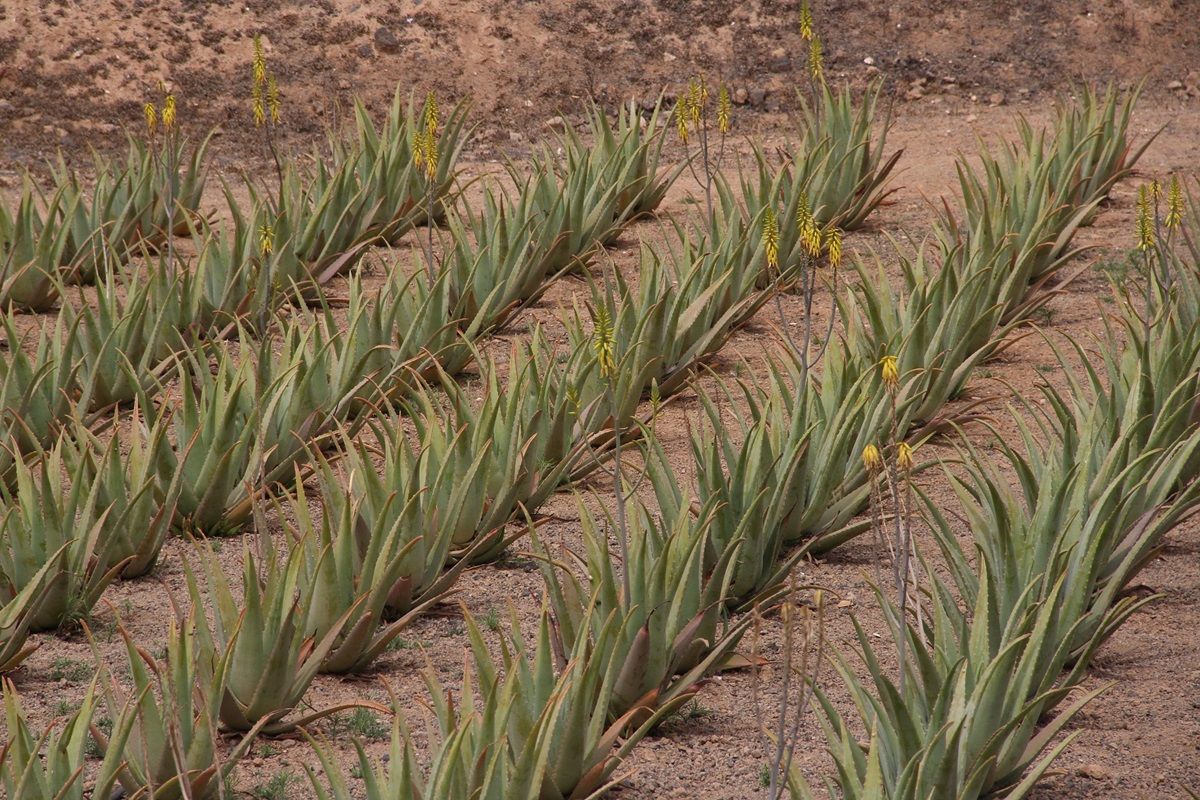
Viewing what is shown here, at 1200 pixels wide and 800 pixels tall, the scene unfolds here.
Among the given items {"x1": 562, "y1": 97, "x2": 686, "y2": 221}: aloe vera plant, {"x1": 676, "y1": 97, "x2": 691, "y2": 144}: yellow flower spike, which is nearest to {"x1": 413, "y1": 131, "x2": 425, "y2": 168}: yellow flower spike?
{"x1": 676, "y1": 97, "x2": 691, "y2": 144}: yellow flower spike

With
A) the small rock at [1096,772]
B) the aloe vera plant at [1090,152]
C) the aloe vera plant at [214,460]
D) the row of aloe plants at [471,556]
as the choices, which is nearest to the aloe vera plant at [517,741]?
the row of aloe plants at [471,556]

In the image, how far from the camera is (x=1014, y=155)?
708 cm

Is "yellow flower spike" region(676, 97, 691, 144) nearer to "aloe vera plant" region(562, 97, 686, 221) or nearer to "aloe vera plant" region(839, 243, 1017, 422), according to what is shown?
"aloe vera plant" region(839, 243, 1017, 422)

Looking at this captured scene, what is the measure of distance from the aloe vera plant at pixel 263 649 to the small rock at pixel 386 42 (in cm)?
668

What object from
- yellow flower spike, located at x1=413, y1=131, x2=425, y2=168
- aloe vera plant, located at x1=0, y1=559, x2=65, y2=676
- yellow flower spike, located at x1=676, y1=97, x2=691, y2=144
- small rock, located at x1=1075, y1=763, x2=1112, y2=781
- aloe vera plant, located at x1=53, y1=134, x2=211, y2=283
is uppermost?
yellow flower spike, located at x1=676, y1=97, x2=691, y2=144

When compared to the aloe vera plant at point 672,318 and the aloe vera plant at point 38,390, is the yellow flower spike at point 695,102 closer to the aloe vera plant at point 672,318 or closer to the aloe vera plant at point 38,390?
the aloe vera plant at point 672,318

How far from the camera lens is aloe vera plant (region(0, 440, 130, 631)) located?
374 cm

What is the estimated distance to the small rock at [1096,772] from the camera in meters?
3.20

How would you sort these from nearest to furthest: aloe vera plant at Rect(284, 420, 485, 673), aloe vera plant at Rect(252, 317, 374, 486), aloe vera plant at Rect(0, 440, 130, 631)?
aloe vera plant at Rect(284, 420, 485, 673) → aloe vera plant at Rect(0, 440, 130, 631) → aloe vera plant at Rect(252, 317, 374, 486)

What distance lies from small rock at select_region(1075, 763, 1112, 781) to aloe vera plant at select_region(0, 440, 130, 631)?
7.71 ft

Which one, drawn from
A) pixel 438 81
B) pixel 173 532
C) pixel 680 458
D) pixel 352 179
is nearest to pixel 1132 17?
pixel 438 81

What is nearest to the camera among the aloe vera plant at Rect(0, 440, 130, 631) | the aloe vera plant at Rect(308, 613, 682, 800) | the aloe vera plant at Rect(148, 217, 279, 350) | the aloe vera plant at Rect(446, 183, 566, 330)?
the aloe vera plant at Rect(308, 613, 682, 800)

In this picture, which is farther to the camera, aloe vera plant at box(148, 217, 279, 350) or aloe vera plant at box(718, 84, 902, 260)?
aloe vera plant at box(718, 84, 902, 260)

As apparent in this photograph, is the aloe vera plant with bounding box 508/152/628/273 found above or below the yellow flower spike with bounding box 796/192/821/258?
below
